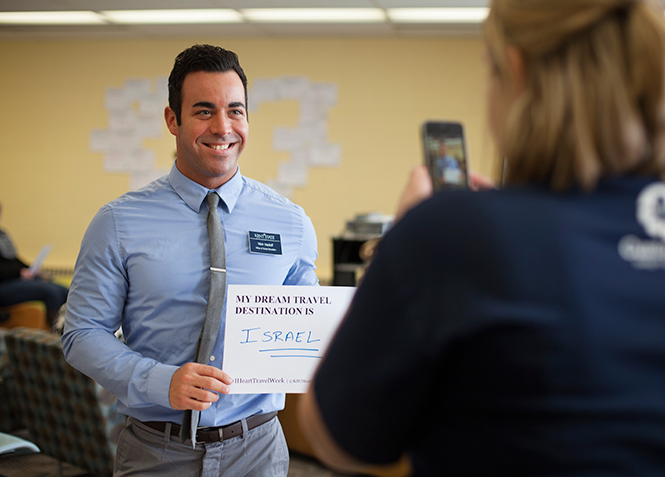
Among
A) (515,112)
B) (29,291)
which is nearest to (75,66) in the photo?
(29,291)

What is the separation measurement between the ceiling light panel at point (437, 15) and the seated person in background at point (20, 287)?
4141mm

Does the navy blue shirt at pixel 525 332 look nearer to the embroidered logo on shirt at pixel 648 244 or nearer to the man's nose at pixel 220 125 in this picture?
the embroidered logo on shirt at pixel 648 244

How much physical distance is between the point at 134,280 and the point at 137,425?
36 centimetres

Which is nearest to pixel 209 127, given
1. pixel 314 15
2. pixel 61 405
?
pixel 61 405

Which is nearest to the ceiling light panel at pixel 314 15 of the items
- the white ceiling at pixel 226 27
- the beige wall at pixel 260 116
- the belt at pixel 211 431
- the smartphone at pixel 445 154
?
the white ceiling at pixel 226 27

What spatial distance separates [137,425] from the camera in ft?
4.69

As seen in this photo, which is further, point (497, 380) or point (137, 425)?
point (137, 425)

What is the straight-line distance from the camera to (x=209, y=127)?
154 centimetres

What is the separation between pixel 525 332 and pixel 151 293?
1081 millimetres

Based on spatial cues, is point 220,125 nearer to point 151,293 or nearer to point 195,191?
point 195,191

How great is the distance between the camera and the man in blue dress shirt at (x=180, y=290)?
1.36 metres

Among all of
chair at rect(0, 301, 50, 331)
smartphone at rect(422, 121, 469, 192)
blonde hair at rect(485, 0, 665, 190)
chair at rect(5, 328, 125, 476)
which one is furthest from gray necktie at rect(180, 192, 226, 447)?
chair at rect(0, 301, 50, 331)

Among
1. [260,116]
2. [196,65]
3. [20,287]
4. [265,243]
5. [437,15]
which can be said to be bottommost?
[20,287]

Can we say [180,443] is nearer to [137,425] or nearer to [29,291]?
[137,425]
